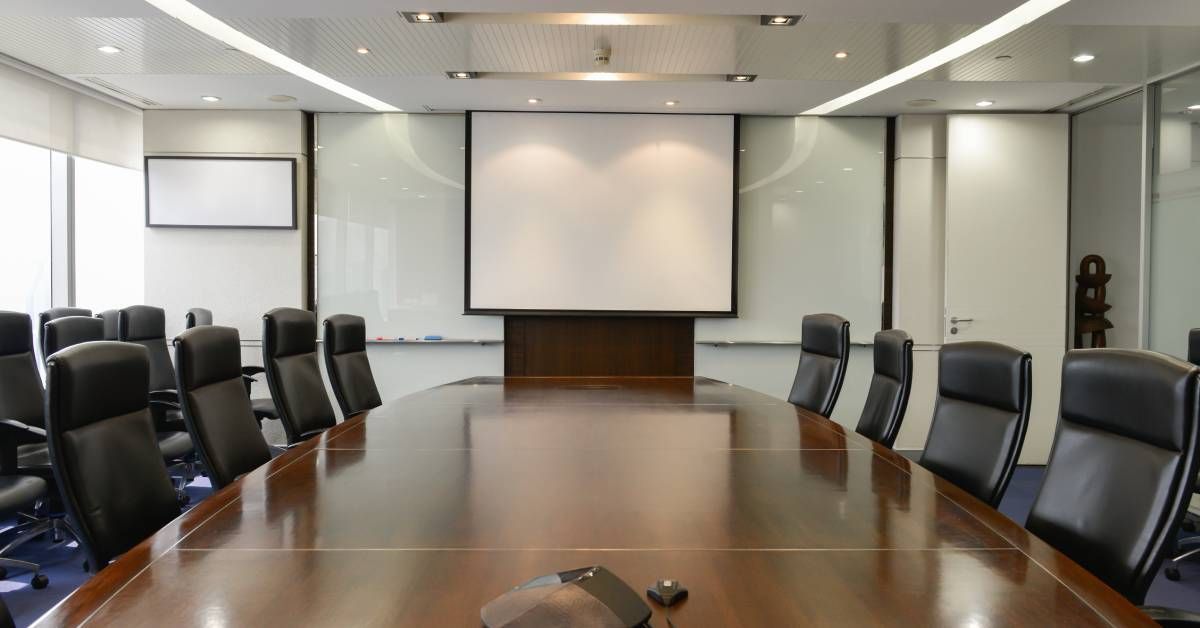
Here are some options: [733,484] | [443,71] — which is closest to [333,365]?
[443,71]

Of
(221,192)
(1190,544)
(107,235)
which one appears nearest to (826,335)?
(1190,544)

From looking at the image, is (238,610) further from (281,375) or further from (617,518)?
(281,375)

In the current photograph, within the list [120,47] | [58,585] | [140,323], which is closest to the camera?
[58,585]

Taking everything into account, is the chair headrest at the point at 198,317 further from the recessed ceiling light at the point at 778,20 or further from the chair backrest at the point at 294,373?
the recessed ceiling light at the point at 778,20

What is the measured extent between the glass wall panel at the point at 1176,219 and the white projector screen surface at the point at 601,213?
317cm

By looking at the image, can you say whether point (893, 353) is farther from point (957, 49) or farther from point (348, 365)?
point (348, 365)

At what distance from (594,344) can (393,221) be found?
2.18 meters

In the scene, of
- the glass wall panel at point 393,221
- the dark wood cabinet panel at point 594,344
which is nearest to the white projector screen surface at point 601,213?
the dark wood cabinet panel at point 594,344

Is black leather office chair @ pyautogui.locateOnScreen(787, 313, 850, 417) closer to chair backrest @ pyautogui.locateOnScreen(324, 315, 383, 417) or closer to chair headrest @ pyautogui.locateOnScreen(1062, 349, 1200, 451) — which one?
chair headrest @ pyautogui.locateOnScreen(1062, 349, 1200, 451)

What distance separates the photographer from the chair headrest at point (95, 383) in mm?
1983

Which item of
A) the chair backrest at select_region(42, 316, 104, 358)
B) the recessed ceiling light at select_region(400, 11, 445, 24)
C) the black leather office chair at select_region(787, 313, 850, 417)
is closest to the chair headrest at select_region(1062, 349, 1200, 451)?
the black leather office chair at select_region(787, 313, 850, 417)

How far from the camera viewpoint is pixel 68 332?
4.23 metres

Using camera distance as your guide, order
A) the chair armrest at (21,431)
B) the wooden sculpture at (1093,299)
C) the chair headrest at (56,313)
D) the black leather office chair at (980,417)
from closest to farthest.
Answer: the black leather office chair at (980,417) < the chair armrest at (21,431) < the chair headrest at (56,313) < the wooden sculpture at (1093,299)

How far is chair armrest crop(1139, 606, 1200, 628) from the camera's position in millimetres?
1670
